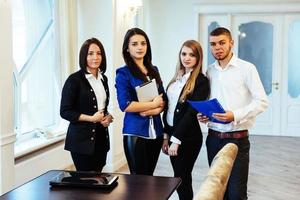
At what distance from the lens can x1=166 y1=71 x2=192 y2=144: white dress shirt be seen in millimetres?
2775

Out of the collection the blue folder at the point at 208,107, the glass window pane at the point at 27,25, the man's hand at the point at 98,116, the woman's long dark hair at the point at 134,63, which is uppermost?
the glass window pane at the point at 27,25

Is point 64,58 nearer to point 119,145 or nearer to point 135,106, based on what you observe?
point 119,145

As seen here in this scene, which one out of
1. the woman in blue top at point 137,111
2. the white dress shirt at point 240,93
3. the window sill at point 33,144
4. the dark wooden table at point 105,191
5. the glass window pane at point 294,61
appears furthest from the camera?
the glass window pane at point 294,61

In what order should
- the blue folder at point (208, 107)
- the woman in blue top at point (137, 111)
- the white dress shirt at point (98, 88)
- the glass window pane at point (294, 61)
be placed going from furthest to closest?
the glass window pane at point (294, 61), the white dress shirt at point (98, 88), the woman in blue top at point (137, 111), the blue folder at point (208, 107)

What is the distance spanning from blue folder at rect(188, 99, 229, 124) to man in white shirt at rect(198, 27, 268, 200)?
0.04m

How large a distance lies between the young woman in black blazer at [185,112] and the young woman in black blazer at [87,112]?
0.48 meters

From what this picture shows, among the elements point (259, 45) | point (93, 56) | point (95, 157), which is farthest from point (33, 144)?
point (259, 45)

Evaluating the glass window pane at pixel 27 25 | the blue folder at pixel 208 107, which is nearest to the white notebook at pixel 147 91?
the blue folder at pixel 208 107

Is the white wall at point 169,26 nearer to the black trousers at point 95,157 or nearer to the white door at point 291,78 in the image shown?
the white door at point 291,78

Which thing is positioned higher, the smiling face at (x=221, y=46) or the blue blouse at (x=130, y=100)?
the smiling face at (x=221, y=46)

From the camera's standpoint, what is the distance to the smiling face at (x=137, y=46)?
8.99ft

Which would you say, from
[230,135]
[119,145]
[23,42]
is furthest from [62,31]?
[230,135]

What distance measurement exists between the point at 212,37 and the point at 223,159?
4.68 ft

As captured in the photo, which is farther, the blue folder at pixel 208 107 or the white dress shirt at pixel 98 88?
the white dress shirt at pixel 98 88
